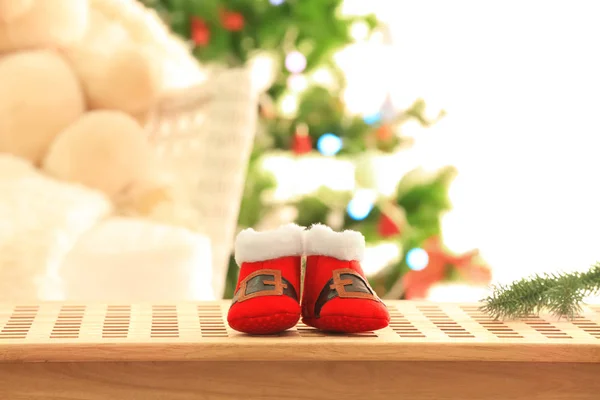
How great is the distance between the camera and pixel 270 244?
0.92 meters

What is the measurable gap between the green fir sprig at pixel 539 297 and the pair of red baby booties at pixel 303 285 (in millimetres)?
181

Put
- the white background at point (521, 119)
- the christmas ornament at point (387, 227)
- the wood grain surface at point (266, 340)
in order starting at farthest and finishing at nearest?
the white background at point (521, 119)
the christmas ornament at point (387, 227)
the wood grain surface at point (266, 340)

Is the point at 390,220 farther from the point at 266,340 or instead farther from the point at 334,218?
the point at 266,340

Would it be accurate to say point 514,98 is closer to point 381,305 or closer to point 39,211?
point 39,211

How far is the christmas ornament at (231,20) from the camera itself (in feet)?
7.27

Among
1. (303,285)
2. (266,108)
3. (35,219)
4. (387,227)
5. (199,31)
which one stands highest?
(199,31)

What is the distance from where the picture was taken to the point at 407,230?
218 centimetres

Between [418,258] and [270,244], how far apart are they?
1311mm

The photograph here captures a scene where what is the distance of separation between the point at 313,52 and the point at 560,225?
2.89ft

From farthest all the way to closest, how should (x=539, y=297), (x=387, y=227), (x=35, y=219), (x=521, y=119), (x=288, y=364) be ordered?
1. (x=521, y=119)
2. (x=387, y=227)
3. (x=35, y=219)
4. (x=539, y=297)
5. (x=288, y=364)

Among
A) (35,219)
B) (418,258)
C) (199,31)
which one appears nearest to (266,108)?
(199,31)

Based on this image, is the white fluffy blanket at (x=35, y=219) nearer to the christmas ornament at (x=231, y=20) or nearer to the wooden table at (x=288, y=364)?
the wooden table at (x=288, y=364)

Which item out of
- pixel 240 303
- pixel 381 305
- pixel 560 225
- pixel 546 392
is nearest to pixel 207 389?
pixel 240 303

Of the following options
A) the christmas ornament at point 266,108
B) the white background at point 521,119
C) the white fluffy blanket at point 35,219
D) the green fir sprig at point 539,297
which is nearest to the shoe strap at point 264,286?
the green fir sprig at point 539,297
